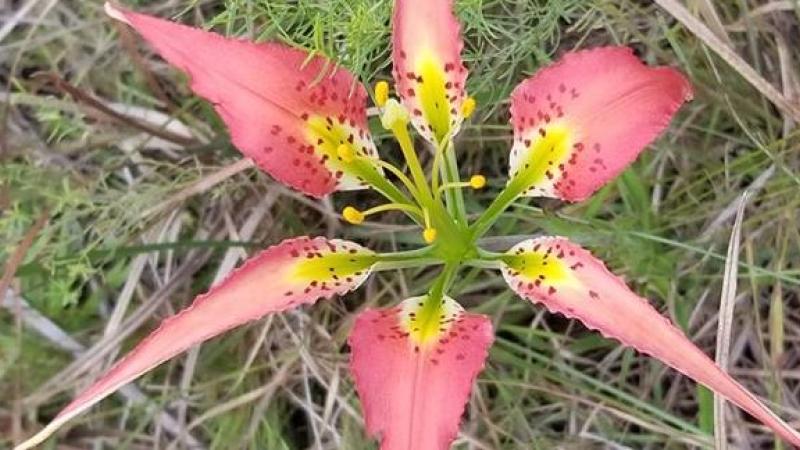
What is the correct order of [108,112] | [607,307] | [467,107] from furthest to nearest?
[108,112]
[467,107]
[607,307]

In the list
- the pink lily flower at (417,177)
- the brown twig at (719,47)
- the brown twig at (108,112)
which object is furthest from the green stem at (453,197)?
the brown twig at (108,112)

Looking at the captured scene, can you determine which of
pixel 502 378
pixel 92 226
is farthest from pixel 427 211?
pixel 92 226

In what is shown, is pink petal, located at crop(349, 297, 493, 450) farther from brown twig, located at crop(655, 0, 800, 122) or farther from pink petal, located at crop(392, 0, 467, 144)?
brown twig, located at crop(655, 0, 800, 122)

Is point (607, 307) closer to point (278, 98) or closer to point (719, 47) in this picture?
point (278, 98)

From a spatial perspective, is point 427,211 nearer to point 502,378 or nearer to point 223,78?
point 223,78

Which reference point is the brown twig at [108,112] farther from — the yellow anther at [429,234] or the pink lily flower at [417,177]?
the yellow anther at [429,234]

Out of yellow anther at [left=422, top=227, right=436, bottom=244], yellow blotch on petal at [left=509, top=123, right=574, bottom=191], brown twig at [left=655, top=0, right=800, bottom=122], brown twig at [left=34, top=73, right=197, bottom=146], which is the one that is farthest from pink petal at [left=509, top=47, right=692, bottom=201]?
brown twig at [left=34, top=73, right=197, bottom=146]

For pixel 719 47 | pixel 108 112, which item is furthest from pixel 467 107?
pixel 108 112
